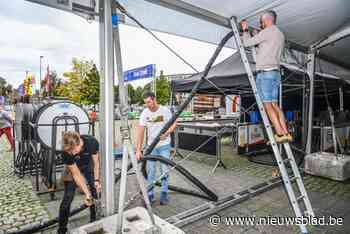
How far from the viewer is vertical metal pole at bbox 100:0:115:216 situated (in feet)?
7.63

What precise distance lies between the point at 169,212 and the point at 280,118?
213 cm

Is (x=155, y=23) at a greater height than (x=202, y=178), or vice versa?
(x=155, y=23)

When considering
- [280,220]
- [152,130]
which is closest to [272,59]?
[152,130]

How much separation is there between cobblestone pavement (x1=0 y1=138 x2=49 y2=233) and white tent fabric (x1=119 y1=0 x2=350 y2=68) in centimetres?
330

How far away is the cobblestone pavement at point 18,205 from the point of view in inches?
127

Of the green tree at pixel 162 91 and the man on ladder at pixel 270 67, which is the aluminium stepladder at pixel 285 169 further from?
the green tree at pixel 162 91

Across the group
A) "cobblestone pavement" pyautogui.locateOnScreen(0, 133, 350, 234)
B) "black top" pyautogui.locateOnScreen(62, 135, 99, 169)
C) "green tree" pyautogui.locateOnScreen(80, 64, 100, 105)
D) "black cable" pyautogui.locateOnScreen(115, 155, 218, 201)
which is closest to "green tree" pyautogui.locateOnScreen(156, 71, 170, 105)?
"green tree" pyautogui.locateOnScreen(80, 64, 100, 105)

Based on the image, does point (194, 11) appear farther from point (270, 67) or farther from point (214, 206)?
point (214, 206)

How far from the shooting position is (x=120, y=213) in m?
1.84

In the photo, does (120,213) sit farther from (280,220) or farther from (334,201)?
(334,201)

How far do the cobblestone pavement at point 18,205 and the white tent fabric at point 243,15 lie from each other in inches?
130

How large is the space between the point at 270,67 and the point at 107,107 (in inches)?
74.9

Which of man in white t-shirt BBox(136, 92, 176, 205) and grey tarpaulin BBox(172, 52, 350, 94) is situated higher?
grey tarpaulin BBox(172, 52, 350, 94)

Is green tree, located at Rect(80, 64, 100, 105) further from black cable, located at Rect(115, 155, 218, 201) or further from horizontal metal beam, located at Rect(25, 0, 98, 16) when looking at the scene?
horizontal metal beam, located at Rect(25, 0, 98, 16)
